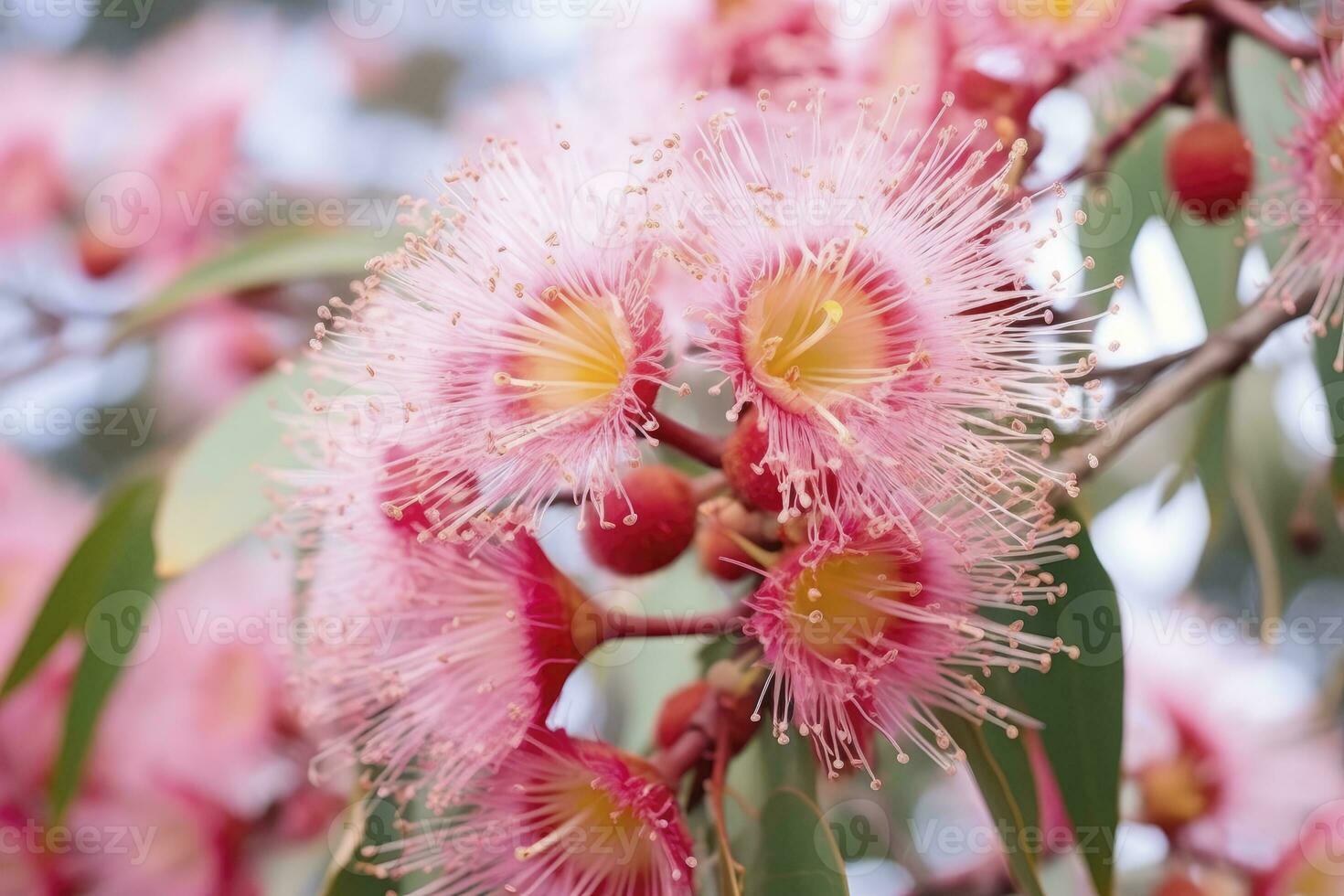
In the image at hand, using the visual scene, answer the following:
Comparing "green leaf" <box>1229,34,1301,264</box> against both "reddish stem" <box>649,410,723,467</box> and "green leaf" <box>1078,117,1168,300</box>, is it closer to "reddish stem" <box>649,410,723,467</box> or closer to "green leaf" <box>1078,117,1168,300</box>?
"green leaf" <box>1078,117,1168,300</box>

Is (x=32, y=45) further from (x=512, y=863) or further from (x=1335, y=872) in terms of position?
(x=1335, y=872)

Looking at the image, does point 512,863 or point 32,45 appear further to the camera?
point 32,45

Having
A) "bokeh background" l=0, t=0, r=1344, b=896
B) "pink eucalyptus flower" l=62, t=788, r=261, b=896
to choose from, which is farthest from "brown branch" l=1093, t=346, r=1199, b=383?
"pink eucalyptus flower" l=62, t=788, r=261, b=896

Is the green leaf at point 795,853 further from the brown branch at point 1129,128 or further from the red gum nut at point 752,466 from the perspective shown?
the brown branch at point 1129,128

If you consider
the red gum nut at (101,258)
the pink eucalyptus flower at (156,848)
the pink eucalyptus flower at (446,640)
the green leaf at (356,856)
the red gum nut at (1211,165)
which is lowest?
the pink eucalyptus flower at (156,848)

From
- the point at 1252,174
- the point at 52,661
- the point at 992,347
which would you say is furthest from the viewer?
the point at 52,661

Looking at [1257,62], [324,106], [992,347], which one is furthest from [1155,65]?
[324,106]

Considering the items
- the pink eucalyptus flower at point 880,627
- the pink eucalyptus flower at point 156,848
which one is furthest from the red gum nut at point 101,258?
the pink eucalyptus flower at point 880,627

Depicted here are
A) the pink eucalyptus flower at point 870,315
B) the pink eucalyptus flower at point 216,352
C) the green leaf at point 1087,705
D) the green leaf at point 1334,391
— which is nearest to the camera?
the pink eucalyptus flower at point 870,315
